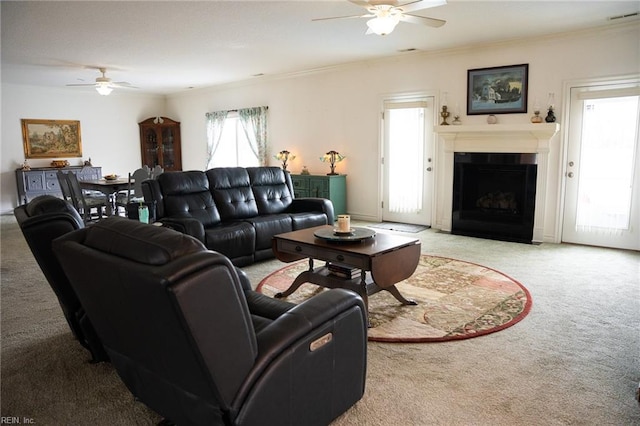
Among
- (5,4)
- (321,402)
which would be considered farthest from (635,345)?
(5,4)

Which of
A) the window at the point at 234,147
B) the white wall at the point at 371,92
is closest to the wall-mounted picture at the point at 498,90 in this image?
the white wall at the point at 371,92

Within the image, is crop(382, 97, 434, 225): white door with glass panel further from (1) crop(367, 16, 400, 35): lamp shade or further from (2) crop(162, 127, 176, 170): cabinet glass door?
(2) crop(162, 127, 176, 170): cabinet glass door

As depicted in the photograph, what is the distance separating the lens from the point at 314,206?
17.1 feet

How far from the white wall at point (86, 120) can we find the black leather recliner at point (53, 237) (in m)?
7.70

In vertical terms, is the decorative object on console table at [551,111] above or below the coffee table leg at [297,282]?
above

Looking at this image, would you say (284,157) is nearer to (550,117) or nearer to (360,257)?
(550,117)

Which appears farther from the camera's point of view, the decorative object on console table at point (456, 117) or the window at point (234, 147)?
the window at point (234, 147)

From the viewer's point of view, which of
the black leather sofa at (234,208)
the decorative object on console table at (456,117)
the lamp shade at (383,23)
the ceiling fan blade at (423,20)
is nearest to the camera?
the lamp shade at (383,23)

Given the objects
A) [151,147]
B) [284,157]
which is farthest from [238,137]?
[151,147]

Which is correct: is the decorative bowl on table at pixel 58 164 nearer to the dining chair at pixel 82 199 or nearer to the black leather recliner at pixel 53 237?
the dining chair at pixel 82 199

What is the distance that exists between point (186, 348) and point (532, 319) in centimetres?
262

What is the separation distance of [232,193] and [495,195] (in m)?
3.47

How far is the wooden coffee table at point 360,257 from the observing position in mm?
3002

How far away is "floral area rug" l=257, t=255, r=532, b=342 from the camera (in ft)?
9.64
